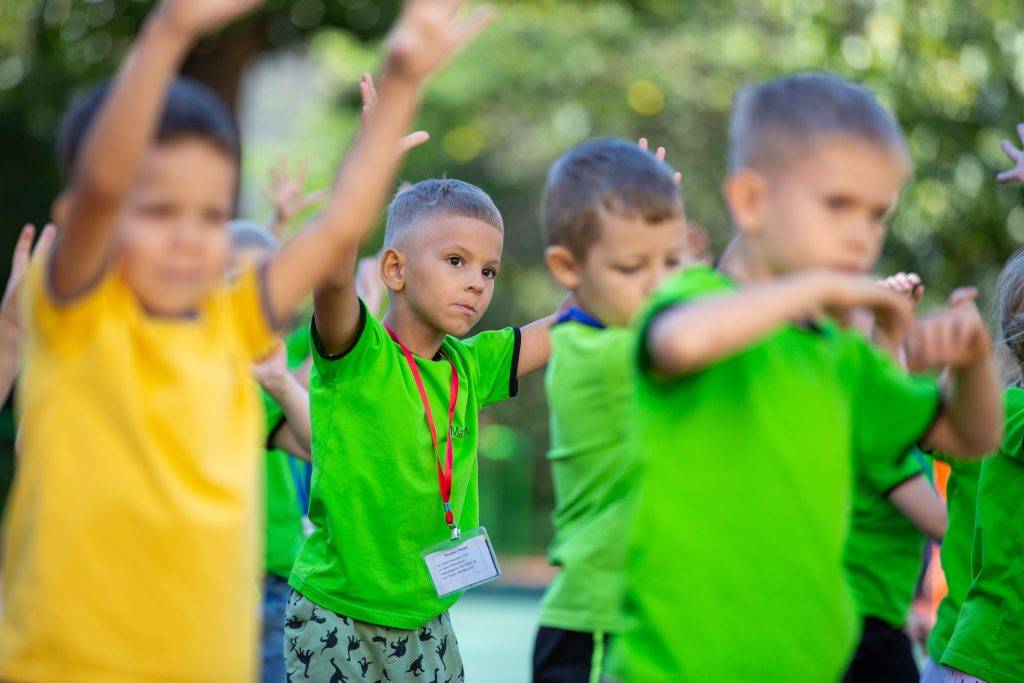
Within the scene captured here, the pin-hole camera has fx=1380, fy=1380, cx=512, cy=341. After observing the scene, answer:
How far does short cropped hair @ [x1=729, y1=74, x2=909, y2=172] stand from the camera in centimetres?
277

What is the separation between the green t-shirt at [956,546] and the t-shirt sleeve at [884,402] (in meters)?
1.52

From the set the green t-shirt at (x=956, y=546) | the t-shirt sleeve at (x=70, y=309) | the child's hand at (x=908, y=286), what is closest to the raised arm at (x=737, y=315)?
the t-shirt sleeve at (x=70, y=309)

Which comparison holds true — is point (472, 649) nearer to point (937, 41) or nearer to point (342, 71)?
point (937, 41)

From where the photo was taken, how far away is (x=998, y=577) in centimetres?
420

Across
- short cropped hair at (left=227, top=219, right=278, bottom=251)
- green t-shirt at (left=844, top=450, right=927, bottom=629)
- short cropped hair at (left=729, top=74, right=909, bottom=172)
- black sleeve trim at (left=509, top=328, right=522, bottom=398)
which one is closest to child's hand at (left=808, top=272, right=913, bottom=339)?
short cropped hair at (left=729, top=74, right=909, bottom=172)

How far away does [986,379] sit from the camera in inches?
118

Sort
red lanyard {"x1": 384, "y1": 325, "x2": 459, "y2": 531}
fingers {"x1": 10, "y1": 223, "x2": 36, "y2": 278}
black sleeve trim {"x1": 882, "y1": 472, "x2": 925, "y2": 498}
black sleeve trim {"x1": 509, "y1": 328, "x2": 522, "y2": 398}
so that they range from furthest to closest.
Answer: black sleeve trim {"x1": 882, "y1": 472, "x2": 925, "y2": 498}
black sleeve trim {"x1": 509, "y1": 328, "x2": 522, "y2": 398}
red lanyard {"x1": 384, "y1": 325, "x2": 459, "y2": 531}
fingers {"x1": 10, "y1": 223, "x2": 36, "y2": 278}

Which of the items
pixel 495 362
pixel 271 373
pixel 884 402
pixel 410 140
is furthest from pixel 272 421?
pixel 884 402

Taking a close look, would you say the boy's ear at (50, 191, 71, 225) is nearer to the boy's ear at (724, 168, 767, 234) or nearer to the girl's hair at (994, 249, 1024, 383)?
the boy's ear at (724, 168, 767, 234)

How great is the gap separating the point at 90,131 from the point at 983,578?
9.85 feet

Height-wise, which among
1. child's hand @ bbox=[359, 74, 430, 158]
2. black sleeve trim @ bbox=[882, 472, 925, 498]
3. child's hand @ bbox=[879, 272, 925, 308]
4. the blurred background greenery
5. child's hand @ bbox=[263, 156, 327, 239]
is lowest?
black sleeve trim @ bbox=[882, 472, 925, 498]

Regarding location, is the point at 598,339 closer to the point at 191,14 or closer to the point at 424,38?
the point at 424,38

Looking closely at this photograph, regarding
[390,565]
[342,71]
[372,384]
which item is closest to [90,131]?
[372,384]

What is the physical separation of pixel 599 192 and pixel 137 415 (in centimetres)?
126
